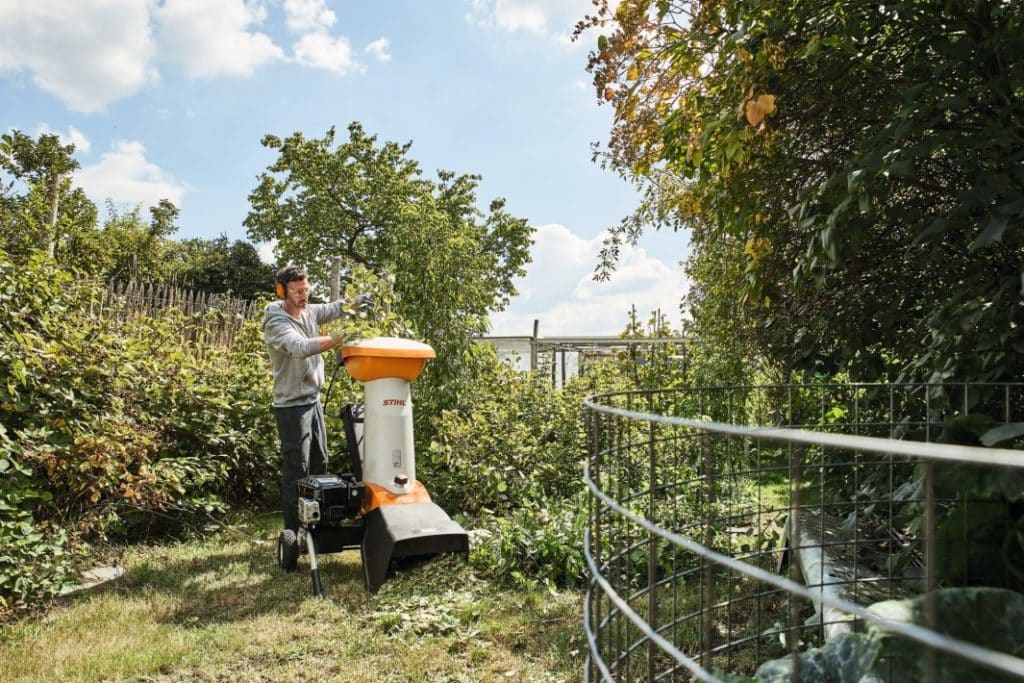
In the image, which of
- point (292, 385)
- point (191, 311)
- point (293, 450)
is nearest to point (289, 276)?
point (292, 385)

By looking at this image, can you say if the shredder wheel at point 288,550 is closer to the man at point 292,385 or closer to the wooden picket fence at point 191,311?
the man at point 292,385

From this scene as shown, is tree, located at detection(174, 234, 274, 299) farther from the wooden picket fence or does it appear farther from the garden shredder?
the garden shredder

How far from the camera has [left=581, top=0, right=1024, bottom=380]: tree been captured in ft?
7.98

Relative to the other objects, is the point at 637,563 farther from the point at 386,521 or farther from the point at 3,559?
the point at 3,559

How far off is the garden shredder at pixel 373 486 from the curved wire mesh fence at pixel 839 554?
3.95ft

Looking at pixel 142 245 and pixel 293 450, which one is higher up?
pixel 142 245

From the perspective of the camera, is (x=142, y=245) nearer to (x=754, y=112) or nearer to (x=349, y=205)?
(x=349, y=205)

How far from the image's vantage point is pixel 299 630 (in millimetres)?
3191

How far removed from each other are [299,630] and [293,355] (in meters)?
1.44

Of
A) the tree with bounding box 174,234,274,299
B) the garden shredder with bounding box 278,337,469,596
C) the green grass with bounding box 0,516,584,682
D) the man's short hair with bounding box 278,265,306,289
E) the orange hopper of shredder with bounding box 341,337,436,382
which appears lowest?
the green grass with bounding box 0,516,584,682

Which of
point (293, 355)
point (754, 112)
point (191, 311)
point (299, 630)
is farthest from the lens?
point (191, 311)

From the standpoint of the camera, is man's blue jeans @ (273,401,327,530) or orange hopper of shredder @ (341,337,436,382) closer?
orange hopper of shredder @ (341,337,436,382)

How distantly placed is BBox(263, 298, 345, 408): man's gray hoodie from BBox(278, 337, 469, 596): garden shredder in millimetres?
245

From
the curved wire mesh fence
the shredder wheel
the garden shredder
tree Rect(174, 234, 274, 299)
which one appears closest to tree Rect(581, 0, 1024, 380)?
the curved wire mesh fence
